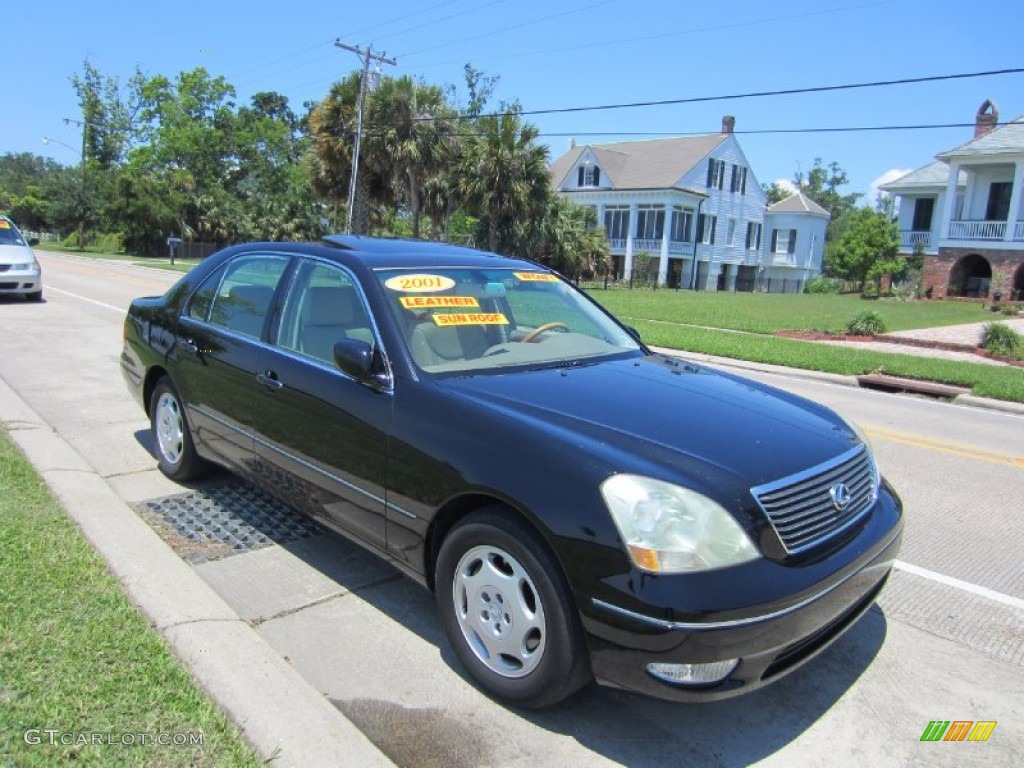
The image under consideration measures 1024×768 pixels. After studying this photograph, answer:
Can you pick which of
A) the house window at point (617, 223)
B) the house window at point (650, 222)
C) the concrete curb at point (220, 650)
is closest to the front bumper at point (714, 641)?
the concrete curb at point (220, 650)

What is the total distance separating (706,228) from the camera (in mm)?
48000

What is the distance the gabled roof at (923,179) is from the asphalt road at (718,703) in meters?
40.0

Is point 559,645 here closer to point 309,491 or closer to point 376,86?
point 309,491

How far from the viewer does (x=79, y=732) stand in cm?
238

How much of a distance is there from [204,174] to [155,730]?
6140 centimetres

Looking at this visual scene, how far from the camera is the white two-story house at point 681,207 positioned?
45281mm

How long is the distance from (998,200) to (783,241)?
64.3ft

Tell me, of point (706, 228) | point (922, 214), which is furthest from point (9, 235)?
point (922, 214)

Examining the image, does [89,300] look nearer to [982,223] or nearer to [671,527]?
[671,527]

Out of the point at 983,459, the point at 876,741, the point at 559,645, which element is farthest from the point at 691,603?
the point at 983,459

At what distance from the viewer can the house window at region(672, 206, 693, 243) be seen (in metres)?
45.3

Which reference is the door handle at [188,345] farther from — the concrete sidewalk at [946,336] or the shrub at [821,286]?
the shrub at [821,286]

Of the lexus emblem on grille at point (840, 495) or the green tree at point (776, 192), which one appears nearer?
the lexus emblem on grille at point (840, 495)
